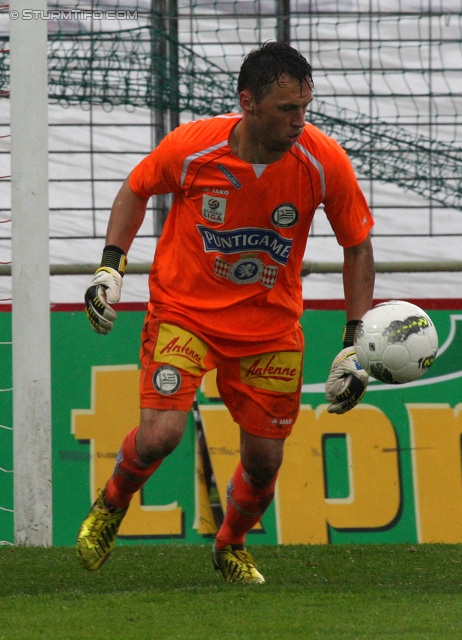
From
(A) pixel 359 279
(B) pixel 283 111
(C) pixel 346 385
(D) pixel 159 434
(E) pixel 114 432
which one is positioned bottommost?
(E) pixel 114 432


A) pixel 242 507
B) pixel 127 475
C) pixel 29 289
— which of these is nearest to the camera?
pixel 127 475

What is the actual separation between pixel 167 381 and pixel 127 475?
40 centimetres

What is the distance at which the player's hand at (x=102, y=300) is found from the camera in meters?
3.79

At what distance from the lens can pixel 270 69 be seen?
381 centimetres

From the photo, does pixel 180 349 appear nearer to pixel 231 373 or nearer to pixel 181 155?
pixel 231 373

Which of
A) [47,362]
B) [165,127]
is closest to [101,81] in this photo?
[165,127]

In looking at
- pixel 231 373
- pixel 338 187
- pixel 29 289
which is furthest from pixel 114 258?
pixel 29 289

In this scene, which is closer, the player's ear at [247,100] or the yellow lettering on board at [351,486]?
the player's ear at [247,100]

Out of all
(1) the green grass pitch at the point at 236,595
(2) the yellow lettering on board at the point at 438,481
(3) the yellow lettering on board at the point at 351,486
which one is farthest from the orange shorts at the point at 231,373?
(2) the yellow lettering on board at the point at 438,481

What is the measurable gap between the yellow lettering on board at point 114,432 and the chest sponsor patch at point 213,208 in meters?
1.77

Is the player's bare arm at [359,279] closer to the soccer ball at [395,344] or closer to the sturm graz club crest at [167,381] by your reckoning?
the soccer ball at [395,344]

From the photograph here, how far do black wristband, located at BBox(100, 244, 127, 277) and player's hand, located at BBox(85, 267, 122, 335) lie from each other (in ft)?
0.32

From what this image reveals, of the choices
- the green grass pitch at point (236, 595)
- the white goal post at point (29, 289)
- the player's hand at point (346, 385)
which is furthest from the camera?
the white goal post at point (29, 289)

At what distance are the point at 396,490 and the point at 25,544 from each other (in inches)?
72.4
